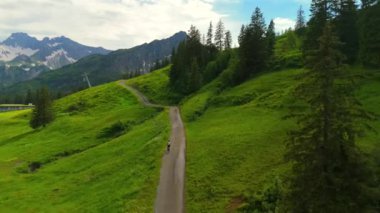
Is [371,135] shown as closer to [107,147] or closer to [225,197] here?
[225,197]

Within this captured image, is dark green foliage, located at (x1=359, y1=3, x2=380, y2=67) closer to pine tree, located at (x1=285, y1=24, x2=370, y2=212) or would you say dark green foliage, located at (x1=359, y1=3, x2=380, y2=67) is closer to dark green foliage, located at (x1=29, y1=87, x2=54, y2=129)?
pine tree, located at (x1=285, y1=24, x2=370, y2=212)

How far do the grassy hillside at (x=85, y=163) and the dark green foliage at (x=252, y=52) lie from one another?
22.6 m

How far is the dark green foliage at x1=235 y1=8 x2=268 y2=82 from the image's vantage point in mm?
100188

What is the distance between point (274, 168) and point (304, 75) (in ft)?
59.7

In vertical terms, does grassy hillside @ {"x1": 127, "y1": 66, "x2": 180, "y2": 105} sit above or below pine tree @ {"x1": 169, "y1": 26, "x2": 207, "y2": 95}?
below

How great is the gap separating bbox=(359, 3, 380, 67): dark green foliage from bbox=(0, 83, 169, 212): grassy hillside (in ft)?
125

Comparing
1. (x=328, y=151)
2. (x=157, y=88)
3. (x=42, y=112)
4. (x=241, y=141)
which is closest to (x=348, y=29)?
(x=241, y=141)

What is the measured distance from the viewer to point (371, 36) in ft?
241

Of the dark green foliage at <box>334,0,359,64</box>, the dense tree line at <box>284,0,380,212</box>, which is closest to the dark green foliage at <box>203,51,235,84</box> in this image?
the dark green foliage at <box>334,0,359,64</box>

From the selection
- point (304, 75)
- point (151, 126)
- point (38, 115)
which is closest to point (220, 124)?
point (151, 126)

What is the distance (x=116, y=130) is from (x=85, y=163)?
22015 mm

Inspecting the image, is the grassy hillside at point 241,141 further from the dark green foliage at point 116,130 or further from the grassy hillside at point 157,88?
the grassy hillside at point 157,88

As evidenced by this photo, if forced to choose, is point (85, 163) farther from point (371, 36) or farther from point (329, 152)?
point (371, 36)

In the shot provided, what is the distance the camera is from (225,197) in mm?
39781
